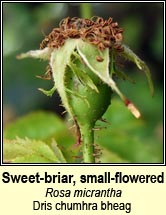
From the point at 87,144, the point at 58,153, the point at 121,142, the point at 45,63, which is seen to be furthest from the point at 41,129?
the point at 45,63

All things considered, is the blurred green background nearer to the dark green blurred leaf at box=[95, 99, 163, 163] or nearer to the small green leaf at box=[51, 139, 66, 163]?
the dark green blurred leaf at box=[95, 99, 163, 163]

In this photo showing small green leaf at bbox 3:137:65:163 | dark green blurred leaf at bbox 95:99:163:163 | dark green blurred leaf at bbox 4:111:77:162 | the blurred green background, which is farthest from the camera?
the blurred green background

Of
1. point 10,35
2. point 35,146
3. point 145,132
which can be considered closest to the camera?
point 35,146

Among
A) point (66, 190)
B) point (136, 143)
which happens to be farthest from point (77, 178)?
point (136, 143)

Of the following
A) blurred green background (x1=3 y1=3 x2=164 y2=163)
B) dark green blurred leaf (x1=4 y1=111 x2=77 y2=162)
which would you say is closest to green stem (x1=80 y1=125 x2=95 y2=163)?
dark green blurred leaf (x1=4 y1=111 x2=77 y2=162)

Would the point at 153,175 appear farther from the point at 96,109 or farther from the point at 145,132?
the point at 145,132

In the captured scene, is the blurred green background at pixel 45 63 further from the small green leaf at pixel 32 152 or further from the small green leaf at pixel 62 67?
the small green leaf at pixel 62 67
